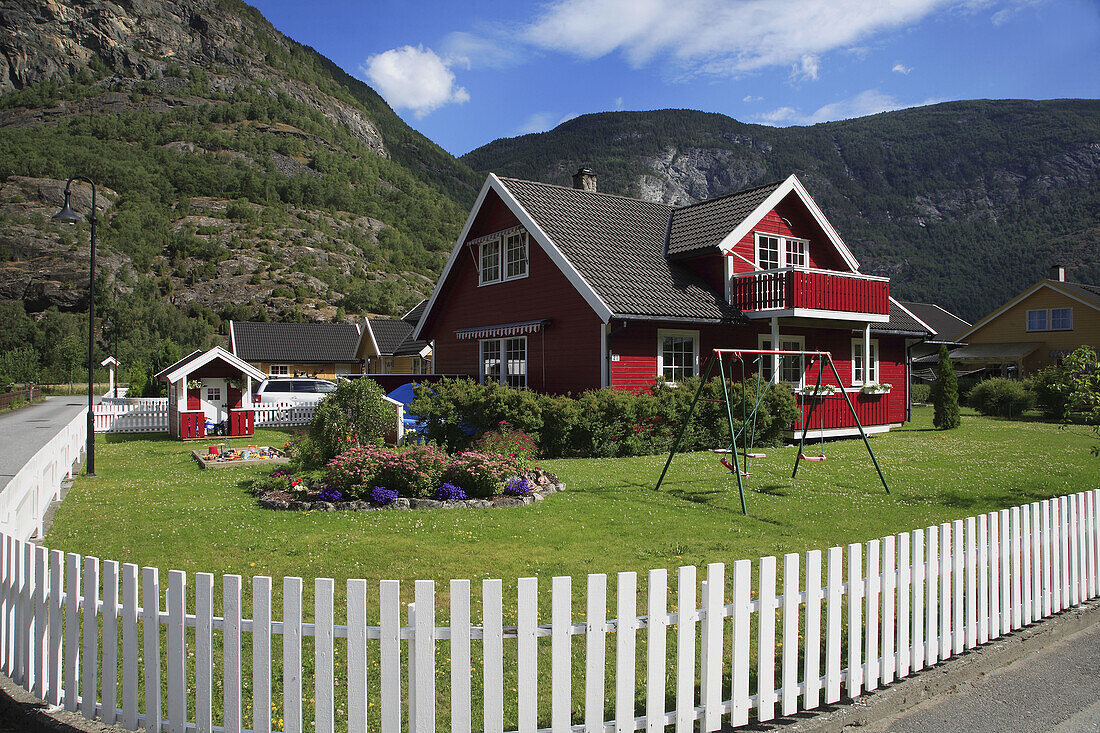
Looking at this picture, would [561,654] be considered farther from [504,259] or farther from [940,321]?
[940,321]

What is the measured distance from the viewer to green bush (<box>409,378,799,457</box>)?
16.0m

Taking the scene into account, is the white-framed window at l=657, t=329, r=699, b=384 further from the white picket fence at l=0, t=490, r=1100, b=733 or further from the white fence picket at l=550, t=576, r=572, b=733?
the white fence picket at l=550, t=576, r=572, b=733

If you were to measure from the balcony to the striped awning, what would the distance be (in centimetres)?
570

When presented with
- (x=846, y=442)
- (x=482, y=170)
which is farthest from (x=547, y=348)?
(x=482, y=170)

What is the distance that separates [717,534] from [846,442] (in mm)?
13371

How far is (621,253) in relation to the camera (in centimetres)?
2092

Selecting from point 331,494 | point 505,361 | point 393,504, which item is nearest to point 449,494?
point 393,504

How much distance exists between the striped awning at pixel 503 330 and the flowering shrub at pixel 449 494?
9.59 m

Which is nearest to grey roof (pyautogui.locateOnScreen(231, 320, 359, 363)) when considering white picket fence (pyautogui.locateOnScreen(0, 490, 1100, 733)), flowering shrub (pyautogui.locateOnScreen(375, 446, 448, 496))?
flowering shrub (pyautogui.locateOnScreen(375, 446, 448, 496))

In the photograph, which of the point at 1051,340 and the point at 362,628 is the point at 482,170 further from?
the point at 362,628

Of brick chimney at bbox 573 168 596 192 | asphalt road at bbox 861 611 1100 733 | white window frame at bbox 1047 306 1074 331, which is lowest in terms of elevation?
asphalt road at bbox 861 611 1100 733

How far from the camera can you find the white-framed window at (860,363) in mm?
24000

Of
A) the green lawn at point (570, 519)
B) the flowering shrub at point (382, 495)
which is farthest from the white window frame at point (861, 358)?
the flowering shrub at point (382, 495)

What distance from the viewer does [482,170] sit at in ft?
458
